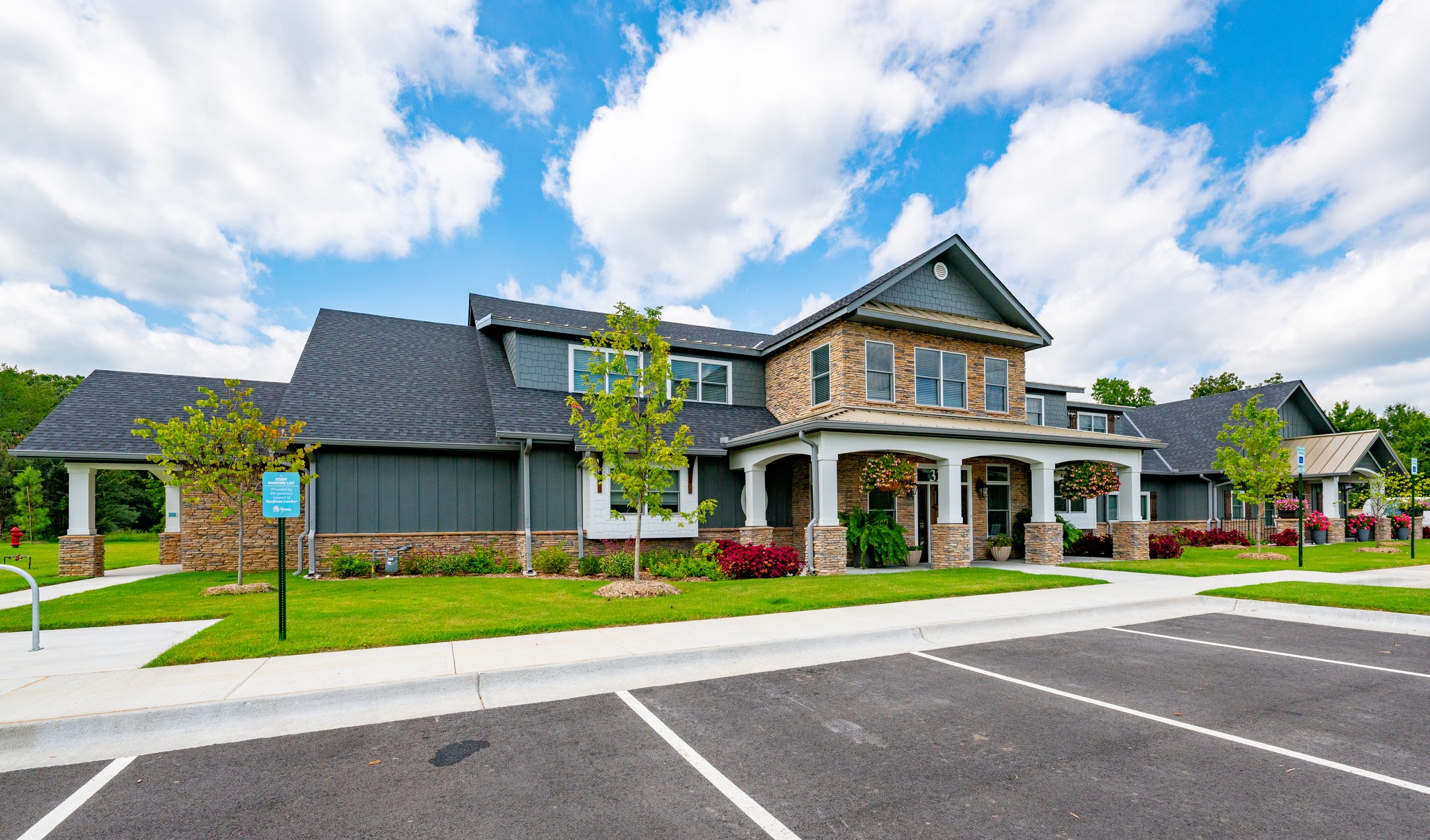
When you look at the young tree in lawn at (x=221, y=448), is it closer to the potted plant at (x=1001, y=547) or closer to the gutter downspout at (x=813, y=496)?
the gutter downspout at (x=813, y=496)

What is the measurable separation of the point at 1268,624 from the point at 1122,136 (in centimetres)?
1170

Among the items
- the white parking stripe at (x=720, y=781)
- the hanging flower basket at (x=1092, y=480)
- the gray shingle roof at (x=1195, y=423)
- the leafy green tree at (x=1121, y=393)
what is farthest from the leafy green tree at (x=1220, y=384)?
the white parking stripe at (x=720, y=781)

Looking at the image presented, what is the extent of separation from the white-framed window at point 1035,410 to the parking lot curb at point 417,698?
18.5 meters

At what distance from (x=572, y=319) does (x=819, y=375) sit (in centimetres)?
829

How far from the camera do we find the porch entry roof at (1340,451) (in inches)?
1049

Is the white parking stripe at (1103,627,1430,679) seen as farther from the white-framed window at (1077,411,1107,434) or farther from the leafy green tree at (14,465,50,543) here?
the leafy green tree at (14,465,50,543)

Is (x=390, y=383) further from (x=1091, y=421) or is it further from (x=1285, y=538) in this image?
(x=1285, y=538)

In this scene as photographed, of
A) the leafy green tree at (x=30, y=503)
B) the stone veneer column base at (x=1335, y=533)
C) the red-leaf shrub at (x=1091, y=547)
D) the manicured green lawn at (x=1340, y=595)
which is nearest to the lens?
the manicured green lawn at (x=1340, y=595)

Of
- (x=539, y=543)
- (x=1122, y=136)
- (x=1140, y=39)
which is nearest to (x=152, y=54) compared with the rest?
(x=539, y=543)

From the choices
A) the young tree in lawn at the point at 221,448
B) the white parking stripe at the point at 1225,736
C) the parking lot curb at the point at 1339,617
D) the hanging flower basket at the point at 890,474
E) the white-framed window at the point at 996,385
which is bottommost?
the parking lot curb at the point at 1339,617

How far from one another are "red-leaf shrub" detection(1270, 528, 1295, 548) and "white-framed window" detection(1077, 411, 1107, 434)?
7138 millimetres

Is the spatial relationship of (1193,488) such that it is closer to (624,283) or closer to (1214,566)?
(1214,566)

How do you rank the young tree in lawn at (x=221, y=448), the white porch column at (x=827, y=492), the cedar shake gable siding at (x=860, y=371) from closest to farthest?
the young tree in lawn at (x=221, y=448) → the white porch column at (x=827, y=492) → the cedar shake gable siding at (x=860, y=371)

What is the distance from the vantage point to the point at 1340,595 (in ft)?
39.0
